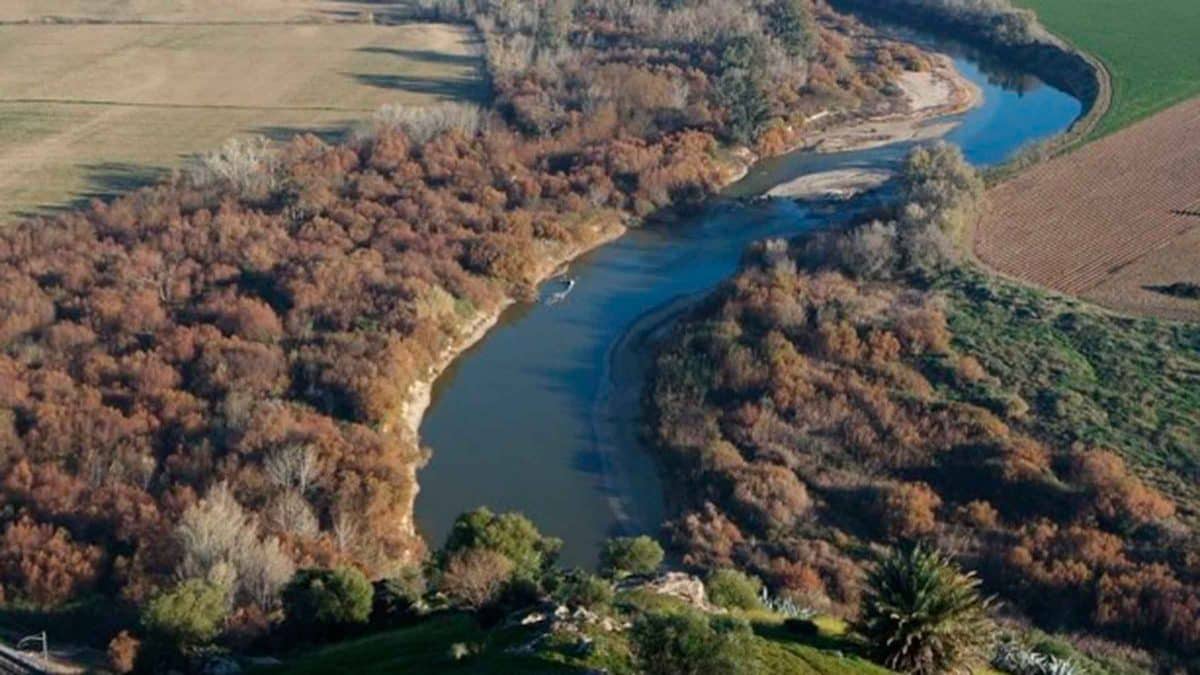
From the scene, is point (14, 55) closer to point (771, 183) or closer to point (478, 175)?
point (478, 175)

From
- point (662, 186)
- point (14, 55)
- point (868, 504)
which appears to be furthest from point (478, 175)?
point (14, 55)

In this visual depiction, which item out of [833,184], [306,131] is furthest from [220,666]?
[306,131]

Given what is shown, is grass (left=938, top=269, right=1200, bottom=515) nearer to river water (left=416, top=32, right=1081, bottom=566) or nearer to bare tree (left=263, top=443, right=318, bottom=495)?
river water (left=416, top=32, right=1081, bottom=566)

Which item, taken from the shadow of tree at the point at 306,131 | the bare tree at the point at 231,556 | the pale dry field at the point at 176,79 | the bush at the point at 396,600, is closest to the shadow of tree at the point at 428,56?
the pale dry field at the point at 176,79

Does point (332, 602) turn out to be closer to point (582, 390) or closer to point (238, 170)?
point (582, 390)

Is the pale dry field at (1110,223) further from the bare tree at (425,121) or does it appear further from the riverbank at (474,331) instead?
the bare tree at (425,121)
